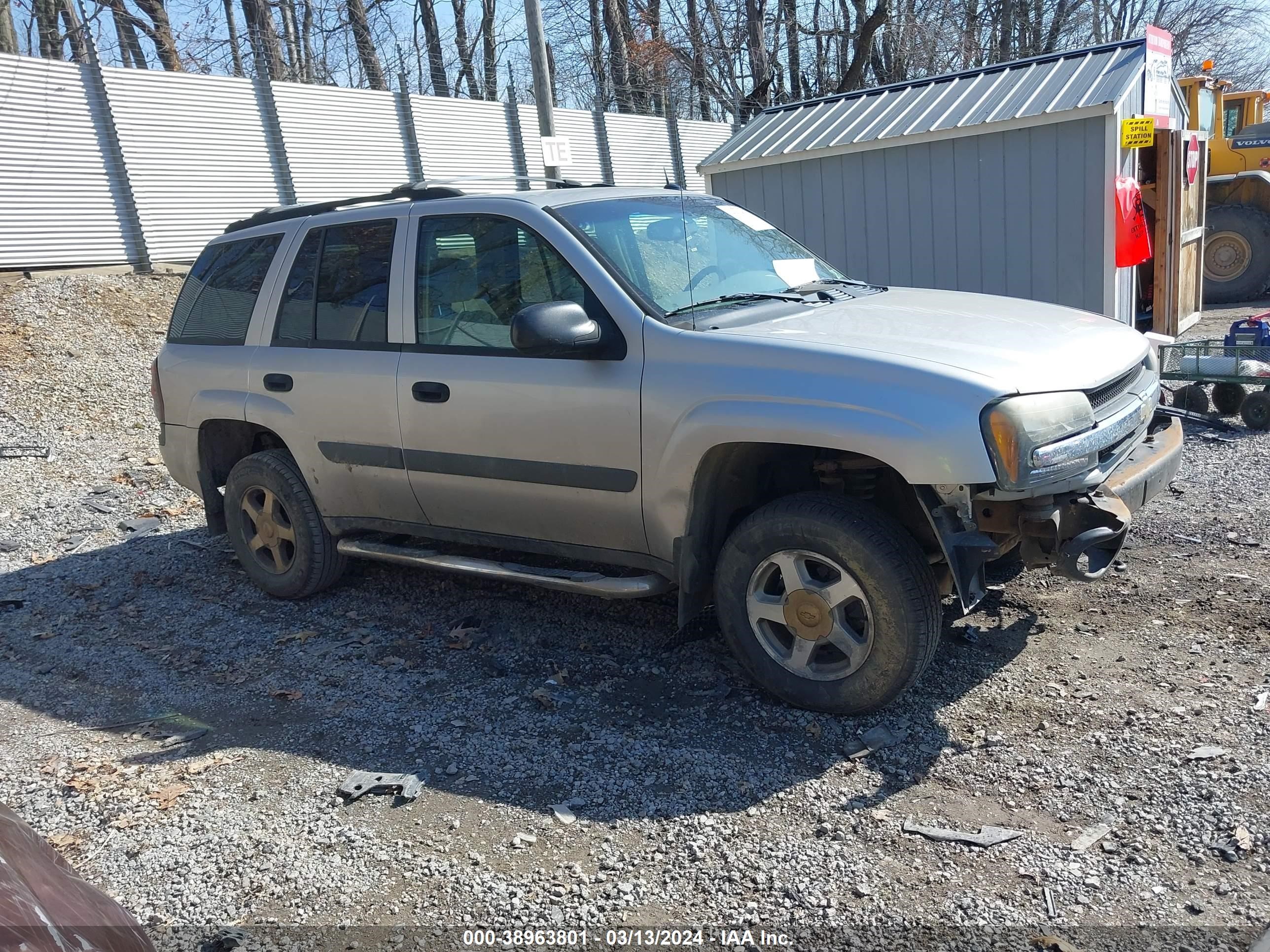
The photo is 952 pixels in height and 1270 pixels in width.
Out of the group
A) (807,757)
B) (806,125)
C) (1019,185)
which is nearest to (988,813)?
(807,757)

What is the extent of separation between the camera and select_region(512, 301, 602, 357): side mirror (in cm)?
407

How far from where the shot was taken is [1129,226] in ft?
29.4

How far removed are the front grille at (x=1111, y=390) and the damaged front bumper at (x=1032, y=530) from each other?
1.04 feet

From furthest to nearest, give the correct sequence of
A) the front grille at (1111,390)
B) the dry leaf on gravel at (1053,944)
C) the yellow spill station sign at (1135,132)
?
the yellow spill station sign at (1135,132) → the front grille at (1111,390) → the dry leaf on gravel at (1053,944)

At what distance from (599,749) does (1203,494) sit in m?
4.24

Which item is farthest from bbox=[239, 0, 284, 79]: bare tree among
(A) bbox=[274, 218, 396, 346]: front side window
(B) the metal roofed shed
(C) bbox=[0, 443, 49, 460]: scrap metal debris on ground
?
(A) bbox=[274, 218, 396, 346]: front side window

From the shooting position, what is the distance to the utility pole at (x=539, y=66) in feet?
39.0

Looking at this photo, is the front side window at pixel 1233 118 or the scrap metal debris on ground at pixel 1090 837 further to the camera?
the front side window at pixel 1233 118

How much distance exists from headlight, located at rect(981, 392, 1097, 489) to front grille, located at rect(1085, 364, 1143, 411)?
28 cm

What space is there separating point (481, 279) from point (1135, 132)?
6.60 metres

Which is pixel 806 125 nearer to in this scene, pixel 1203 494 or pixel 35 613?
pixel 1203 494

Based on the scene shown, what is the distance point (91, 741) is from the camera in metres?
4.39

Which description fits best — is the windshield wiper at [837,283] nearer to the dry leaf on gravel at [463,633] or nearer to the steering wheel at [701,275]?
the steering wheel at [701,275]

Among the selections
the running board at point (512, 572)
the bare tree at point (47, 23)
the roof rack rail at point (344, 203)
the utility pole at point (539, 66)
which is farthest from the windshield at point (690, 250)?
the bare tree at point (47, 23)
